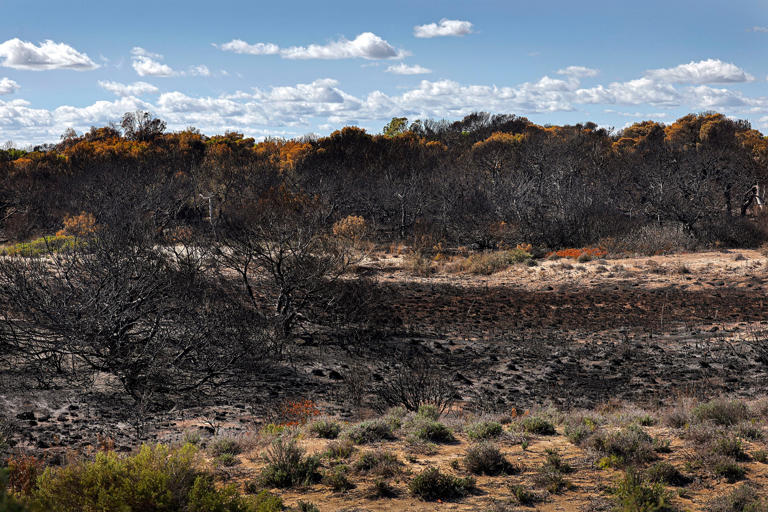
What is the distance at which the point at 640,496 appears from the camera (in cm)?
588

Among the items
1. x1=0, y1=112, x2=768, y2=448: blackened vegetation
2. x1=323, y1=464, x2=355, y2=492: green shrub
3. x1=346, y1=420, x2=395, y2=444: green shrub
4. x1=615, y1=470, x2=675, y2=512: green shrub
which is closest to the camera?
x1=615, y1=470, x2=675, y2=512: green shrub

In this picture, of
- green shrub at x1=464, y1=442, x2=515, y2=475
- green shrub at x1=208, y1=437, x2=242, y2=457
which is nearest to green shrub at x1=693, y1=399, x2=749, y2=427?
green shrub at x1=464, y1=442, x2=515, y2=475

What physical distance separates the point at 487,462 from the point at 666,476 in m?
1.92

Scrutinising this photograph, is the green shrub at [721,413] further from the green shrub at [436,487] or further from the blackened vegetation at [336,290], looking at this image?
the green shrub at [436,487]

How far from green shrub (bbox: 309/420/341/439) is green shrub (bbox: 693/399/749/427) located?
202 inches

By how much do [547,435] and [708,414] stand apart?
93.9 inches

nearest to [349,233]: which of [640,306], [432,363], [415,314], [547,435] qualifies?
[415,314]

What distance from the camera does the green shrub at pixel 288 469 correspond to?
6758mm

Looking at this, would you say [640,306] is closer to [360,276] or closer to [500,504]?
[360,276]

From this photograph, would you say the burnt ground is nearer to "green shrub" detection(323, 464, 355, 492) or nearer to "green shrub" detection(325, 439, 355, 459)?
"green shrub" detection(325, 439, 355, 459)

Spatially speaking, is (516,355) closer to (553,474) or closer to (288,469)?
(553,474)

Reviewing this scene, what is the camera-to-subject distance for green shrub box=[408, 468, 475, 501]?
21.1 feet

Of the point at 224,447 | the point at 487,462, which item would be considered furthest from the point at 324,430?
the point at 487,462

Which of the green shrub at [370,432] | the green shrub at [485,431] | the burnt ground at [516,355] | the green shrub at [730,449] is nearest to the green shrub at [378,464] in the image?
the green shrub at [370,432]
